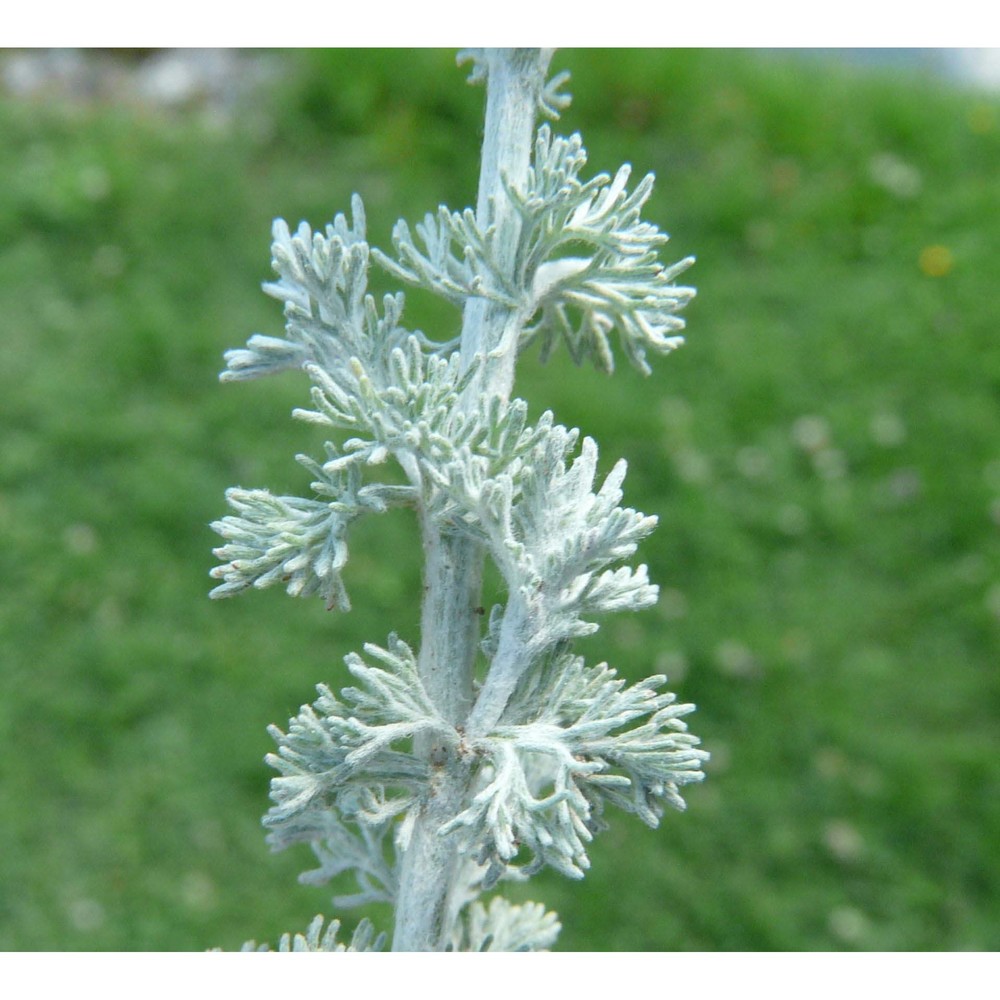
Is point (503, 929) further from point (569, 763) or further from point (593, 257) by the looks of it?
point (593, 257)

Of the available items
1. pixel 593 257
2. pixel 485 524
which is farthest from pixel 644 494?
pixel 485 524

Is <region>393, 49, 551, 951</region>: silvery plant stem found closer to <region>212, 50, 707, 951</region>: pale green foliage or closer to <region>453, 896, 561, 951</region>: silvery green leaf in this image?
<region>212, 50, 707, 951</region>: pale green foliage

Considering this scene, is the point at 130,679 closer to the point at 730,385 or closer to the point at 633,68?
the point at 730,385

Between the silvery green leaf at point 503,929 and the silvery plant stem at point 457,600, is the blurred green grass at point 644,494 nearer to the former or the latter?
the silvery green leaf at point 503,929

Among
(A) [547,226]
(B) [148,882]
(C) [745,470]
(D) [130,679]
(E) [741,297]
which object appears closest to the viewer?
(A) [547,226]

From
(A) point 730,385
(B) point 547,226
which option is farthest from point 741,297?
Answer: (B) point 547,226

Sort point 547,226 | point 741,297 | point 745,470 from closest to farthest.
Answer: point 547,226, point 745,470, point 741,297
